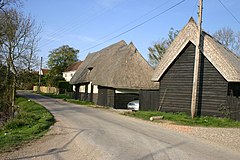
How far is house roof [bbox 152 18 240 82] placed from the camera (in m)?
19.2

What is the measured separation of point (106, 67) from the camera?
33.5m

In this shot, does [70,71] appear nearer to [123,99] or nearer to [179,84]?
[123,99]

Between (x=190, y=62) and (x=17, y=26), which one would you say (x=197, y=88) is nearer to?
(x=190, y=62)

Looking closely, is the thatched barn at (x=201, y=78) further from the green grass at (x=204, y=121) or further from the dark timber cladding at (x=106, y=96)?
the dark timber cladding at (x=106, y=96)

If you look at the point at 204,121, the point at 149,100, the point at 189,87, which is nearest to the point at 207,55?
the point at 189,87

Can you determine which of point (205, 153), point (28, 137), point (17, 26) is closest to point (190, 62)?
point (205, 153)

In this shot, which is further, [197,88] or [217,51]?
[197,88]

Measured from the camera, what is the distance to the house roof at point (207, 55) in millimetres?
19219

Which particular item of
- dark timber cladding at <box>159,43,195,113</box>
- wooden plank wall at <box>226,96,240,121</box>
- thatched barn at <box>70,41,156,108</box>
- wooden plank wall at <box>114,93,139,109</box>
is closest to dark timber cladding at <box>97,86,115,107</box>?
thatched barn at <box>70,41,156,108</box>

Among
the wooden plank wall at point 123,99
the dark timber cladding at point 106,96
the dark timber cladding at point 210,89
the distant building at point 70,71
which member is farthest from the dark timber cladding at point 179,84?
the distant building at point 70,71

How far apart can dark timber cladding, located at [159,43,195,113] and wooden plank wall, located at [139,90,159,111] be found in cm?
61

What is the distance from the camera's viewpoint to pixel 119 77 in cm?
2941

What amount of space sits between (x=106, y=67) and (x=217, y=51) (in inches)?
641

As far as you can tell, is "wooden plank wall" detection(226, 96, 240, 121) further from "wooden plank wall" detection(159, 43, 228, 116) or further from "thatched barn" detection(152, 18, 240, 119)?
"wooden plank wall" detection(159, 43, 228, 116)
